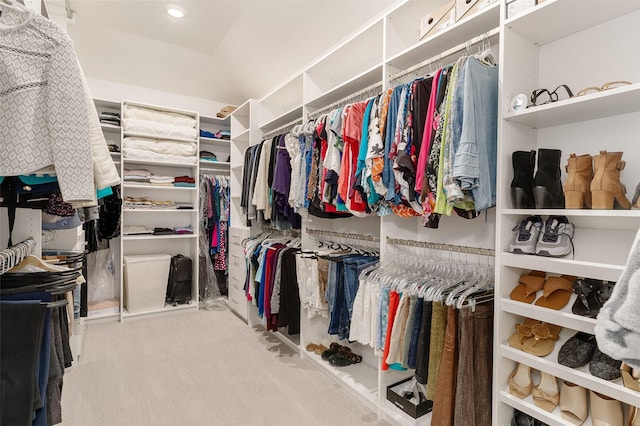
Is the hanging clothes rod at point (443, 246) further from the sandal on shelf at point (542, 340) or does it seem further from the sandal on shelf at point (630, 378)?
the sandal on shelf at point (630, 378)

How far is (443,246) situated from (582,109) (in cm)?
91

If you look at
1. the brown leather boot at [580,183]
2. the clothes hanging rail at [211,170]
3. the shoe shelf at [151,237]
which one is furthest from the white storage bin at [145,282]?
the brown leather boot at [580,183]

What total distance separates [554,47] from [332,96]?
1.44 metres

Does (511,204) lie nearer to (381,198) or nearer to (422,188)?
(422,188)

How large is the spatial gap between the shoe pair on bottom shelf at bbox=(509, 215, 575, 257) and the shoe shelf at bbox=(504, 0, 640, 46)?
808 millimetres

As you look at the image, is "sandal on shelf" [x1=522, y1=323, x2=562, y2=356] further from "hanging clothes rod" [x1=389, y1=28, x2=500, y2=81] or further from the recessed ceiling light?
A: the recessed ceiling light

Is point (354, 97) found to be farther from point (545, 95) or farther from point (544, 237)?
point (544, 237)

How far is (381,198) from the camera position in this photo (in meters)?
1.92

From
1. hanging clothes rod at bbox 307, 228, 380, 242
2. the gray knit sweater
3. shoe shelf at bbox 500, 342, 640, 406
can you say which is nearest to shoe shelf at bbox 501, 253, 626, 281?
shoe shelf at bbox 500, 342, 640, 406

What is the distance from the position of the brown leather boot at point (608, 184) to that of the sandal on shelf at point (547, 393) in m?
0.71

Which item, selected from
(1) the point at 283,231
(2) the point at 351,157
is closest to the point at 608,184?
(2) the point at 351,157

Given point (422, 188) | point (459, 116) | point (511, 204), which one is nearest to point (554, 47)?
point (459, 116)

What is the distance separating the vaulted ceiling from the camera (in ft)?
9.59

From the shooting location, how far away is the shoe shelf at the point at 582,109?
1176 mm
